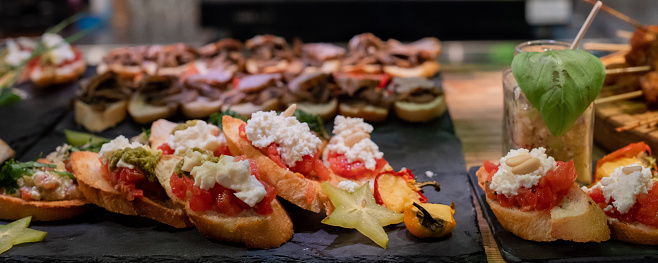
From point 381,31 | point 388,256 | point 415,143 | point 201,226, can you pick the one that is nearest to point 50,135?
point 201,226

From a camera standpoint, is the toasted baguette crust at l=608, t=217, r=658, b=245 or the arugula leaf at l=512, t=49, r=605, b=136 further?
the arugula leaf at l=512, t=49, r=605, b=136

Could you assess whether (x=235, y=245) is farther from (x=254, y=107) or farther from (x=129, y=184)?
(x=254, y=107)

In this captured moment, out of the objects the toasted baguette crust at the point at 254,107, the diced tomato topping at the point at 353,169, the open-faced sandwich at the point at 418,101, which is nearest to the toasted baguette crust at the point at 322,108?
the toasted baguette crust at the point at 254,107

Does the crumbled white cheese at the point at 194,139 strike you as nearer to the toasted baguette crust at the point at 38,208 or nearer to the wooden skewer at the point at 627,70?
the toasted baguette crust at the point at 38,208

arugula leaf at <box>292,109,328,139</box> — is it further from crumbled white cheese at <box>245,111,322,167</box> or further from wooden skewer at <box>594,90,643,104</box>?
wooden skewer at <box>594,90,643,104</box>

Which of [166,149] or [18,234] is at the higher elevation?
[166,149]

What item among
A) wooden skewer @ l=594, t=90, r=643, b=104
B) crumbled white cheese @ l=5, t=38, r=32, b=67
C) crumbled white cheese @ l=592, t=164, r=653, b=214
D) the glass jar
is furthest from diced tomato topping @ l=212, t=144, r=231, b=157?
crumbled white cheese @ l=5, t=38, r=32, b=67

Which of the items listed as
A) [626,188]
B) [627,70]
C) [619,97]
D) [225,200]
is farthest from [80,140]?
[627,70]

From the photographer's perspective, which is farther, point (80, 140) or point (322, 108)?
point (322, 108)
